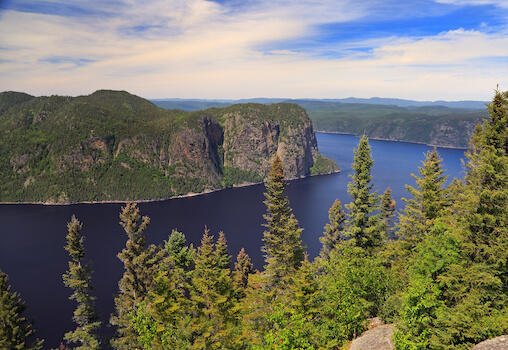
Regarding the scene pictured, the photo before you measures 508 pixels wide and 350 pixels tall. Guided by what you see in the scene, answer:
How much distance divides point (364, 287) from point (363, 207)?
11610 mm

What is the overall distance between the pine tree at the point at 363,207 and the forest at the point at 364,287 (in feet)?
0.49

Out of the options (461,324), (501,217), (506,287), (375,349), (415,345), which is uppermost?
(501,217)

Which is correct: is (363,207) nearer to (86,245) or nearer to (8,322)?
(8,322)

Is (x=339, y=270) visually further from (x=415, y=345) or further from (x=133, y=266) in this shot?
(x=133, y=266)

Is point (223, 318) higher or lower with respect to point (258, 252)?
higher

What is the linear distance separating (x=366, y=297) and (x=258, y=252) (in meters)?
99.8

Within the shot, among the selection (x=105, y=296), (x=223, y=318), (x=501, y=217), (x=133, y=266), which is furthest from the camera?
(x=105, y=296)

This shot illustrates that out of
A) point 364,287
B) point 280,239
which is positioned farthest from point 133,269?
point 364,287

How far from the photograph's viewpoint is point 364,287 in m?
32.1

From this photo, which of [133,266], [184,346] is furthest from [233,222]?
[184,346]

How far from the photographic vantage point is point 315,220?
→ 167m

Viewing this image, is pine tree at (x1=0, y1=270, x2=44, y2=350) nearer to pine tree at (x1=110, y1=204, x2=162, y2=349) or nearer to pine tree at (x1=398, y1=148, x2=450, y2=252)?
pine tree at (x1=110, y1=204, x2=162, y2=349)

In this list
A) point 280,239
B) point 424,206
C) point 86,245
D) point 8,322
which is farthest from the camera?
point 86,245

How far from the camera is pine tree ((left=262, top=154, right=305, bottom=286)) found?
4119 centimetres
